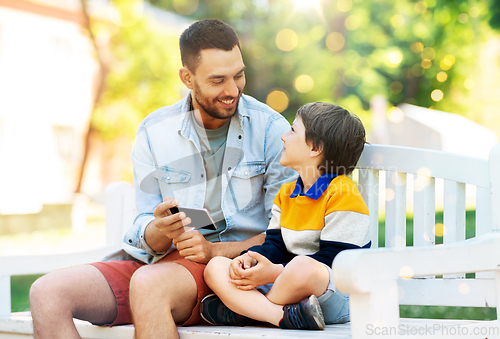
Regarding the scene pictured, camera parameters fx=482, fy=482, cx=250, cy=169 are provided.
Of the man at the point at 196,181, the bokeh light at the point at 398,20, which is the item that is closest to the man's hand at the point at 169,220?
the man at the point at 196,181

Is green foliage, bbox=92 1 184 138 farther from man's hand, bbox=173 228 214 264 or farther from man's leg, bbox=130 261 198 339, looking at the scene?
man's leg, bbox=130 261 198 339

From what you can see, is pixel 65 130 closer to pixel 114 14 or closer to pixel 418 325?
pixel 114 14

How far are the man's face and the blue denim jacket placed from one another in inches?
3.9

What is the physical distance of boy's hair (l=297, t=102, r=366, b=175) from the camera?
184 centimetres

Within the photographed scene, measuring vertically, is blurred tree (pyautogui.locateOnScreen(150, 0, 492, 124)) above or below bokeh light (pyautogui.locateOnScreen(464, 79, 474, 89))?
above

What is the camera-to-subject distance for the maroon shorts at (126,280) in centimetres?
174

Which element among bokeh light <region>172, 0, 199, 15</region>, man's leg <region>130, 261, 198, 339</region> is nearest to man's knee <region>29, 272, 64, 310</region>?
man's leg <region>130, 261, 198, 339</region>

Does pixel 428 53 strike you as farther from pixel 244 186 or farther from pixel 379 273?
pixel 379 273

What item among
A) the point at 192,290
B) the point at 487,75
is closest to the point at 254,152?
the point at 192,290

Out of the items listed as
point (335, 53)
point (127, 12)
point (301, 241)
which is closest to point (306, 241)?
point (301, 241)

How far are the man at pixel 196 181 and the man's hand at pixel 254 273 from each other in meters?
0.21

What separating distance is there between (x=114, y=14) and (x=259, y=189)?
1130 cm

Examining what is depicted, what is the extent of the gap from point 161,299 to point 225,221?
1.70 feet

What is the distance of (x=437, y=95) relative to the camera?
12438 mm
